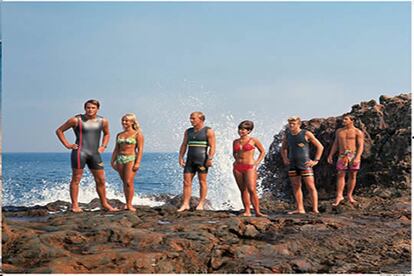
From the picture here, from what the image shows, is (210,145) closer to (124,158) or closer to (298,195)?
(124,158)

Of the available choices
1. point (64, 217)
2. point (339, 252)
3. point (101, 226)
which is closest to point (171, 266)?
point (101, 226)

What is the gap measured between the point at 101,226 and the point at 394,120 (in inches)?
338

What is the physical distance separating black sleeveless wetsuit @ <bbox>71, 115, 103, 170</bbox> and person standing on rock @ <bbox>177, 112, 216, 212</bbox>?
56.4 inches

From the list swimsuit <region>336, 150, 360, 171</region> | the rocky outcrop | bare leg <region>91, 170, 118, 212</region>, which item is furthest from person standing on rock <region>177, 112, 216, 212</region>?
the rocky outcrop

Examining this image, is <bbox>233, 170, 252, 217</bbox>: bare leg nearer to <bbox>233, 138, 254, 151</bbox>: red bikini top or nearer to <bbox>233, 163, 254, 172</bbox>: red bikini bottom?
<bbox>233, 163, 254, 172</bbox>: red bikini bottom

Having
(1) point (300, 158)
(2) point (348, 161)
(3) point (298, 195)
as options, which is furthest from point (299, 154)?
(2) point (348, 161)

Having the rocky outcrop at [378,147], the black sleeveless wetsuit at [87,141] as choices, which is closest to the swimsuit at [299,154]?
the rocky outcrop at [378,147]

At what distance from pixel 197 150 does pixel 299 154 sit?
1846mm

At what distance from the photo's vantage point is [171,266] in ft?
19.8

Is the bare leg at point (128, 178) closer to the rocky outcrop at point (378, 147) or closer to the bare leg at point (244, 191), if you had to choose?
the bare leg at point (244, 191)

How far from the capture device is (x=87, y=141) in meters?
9.12

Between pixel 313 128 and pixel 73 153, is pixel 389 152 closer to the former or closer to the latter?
pixel 313 128

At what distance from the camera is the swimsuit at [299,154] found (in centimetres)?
969

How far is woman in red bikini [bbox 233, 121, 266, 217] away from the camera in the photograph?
886 centimetres
